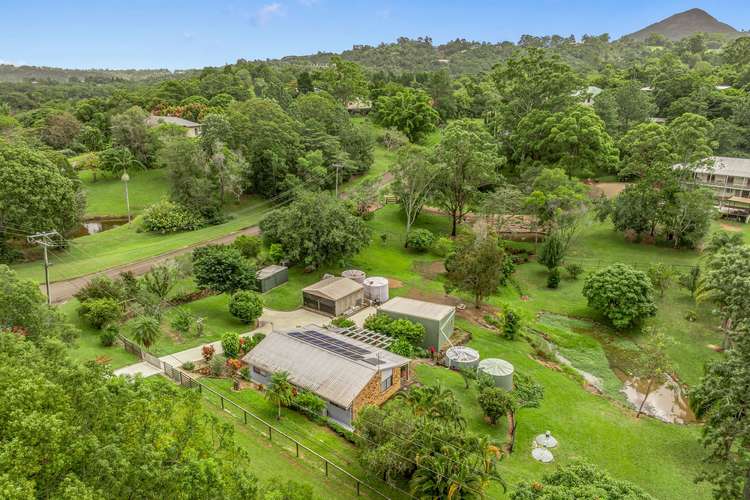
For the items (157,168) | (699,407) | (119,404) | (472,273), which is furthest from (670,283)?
(157,168)

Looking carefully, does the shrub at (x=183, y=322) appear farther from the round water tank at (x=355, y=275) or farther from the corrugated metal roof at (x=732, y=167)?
the corrugated metal roof at (x=732, y=167)

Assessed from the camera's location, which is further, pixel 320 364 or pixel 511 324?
pixel 511 324

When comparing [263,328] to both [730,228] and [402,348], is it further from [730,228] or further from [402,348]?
[730,228]

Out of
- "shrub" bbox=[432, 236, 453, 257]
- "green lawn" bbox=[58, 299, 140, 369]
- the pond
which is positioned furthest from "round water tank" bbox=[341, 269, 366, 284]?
the pond

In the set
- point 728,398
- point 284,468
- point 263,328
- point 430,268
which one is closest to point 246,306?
point 263,328

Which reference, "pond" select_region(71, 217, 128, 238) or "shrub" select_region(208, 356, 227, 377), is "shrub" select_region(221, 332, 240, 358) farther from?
"pond" select_region(71, 217, 128, 238)

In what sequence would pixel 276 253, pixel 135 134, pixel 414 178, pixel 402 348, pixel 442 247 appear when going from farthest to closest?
pixel 135 134 → pixel 414 178 → pixel 442 247 → pixel 276 253 → pixel 402 348
